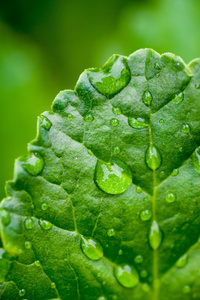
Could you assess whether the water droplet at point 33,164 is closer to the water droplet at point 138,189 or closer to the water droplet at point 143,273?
the water droplet at point 138,189

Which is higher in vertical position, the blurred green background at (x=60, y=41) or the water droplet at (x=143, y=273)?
the blurred green background at (x=60, y=41)

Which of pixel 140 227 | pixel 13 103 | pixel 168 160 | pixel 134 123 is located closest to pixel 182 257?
pixel 140 227

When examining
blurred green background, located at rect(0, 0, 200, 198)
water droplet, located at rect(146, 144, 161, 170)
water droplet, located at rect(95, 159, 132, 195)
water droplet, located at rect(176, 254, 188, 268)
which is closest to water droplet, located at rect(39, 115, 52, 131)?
water droplet, located at rect(95, 159, 132, 195)

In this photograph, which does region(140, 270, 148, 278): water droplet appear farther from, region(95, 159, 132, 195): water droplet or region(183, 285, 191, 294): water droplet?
region(95, 159, 132, 195): water droplet

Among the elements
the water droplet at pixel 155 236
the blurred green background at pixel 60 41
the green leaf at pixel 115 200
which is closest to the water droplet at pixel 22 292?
the green leaf at pixel 115 200

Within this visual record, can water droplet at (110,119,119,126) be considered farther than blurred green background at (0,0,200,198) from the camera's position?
No

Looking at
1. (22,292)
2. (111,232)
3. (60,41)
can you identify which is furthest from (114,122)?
(60,41)

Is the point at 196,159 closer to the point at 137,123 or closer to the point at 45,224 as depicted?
the point at 137,123
